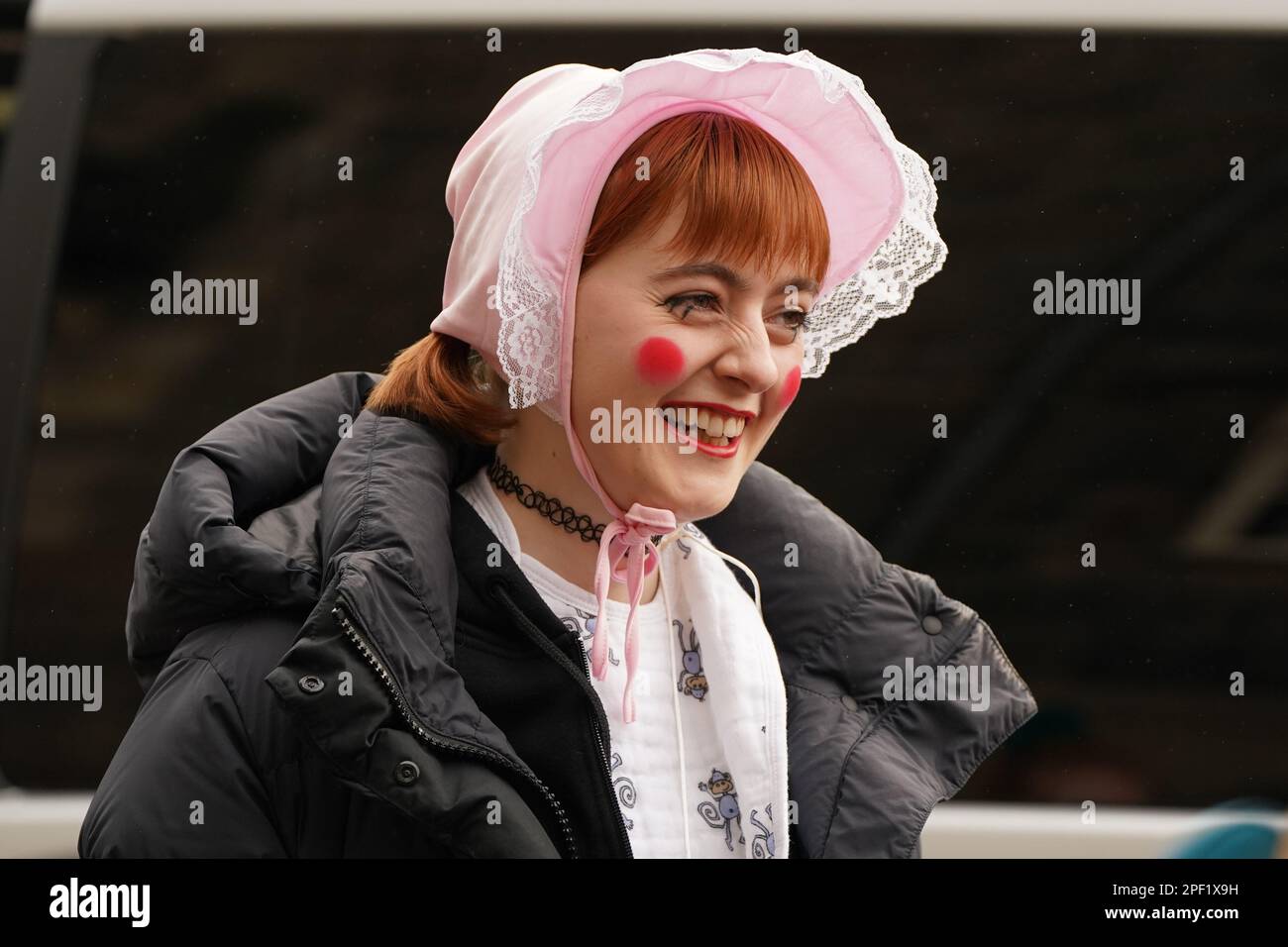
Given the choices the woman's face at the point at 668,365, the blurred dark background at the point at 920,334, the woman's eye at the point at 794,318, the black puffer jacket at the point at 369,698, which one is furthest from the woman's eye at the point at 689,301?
the blurred dark background at the point at 920,334

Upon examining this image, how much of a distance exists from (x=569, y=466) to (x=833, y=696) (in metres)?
0.52

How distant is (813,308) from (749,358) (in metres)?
0.43

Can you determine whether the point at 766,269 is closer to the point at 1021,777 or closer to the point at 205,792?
the point at 205,792

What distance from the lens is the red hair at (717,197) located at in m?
1.87

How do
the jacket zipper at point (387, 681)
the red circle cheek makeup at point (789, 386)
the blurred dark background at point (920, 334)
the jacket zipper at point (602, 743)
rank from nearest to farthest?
1. the jacket zipper at point (387, 681)
2. the jacket zipper at point (602, 743)
3. the red circle cheek makeup at point (789, 386)
4. the blurred dark background at point (920, 334)

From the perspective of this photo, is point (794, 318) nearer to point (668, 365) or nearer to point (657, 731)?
point (668, 365)

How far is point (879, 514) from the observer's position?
2.87 metres

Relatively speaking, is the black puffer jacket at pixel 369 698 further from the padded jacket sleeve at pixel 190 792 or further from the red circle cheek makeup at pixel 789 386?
the red circle cheek makeup at pixel 789 386

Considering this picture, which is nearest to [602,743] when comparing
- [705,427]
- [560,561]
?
[560,561]

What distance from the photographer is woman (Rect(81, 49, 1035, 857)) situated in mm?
1734

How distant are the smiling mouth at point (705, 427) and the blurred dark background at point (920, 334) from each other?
0.94 meters

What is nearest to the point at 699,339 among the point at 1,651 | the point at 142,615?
the point at 142,615

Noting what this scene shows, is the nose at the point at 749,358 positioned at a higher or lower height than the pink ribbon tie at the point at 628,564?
higher

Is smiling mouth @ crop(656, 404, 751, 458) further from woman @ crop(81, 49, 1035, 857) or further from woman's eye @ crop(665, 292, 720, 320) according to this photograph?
woman's eye @ crop(665, 292, 720, 320)
